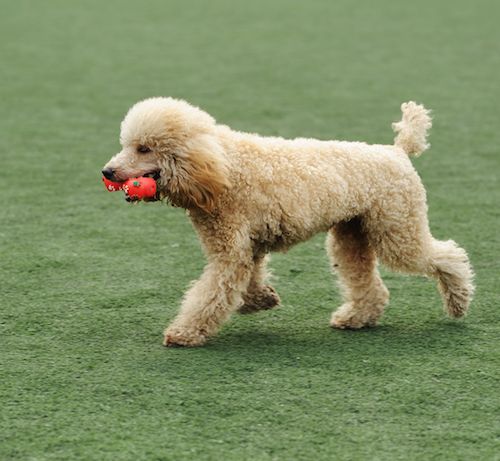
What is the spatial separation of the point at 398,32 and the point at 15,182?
262 inches

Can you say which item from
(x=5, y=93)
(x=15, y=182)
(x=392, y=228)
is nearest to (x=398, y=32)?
(x=5, y=93)

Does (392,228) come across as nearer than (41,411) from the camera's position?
No

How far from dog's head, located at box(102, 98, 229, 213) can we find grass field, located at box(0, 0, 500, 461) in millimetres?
547

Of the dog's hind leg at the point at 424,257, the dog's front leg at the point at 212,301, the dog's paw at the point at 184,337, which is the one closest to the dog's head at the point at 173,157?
the dog's front leg at the point at 212,301

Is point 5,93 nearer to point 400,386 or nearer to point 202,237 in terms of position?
point 202,237

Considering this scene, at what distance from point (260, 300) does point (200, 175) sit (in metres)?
0.71

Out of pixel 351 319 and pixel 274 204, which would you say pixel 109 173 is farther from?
pixel 351 319

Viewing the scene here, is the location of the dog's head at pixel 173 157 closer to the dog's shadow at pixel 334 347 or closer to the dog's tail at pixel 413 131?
the dog's shadow at pixel 334 347

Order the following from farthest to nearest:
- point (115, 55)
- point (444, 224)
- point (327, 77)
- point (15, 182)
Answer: point (115, 55), point (327, 77), point (15, 182), point (444, 224)

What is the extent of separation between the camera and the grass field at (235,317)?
115 inches

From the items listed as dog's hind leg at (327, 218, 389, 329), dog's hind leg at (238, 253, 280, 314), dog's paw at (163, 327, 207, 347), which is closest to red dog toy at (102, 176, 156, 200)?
dog's paw at (163, 327, 207, 347)

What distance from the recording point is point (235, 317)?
399cm

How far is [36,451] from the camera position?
2.77m

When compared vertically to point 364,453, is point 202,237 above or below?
above
